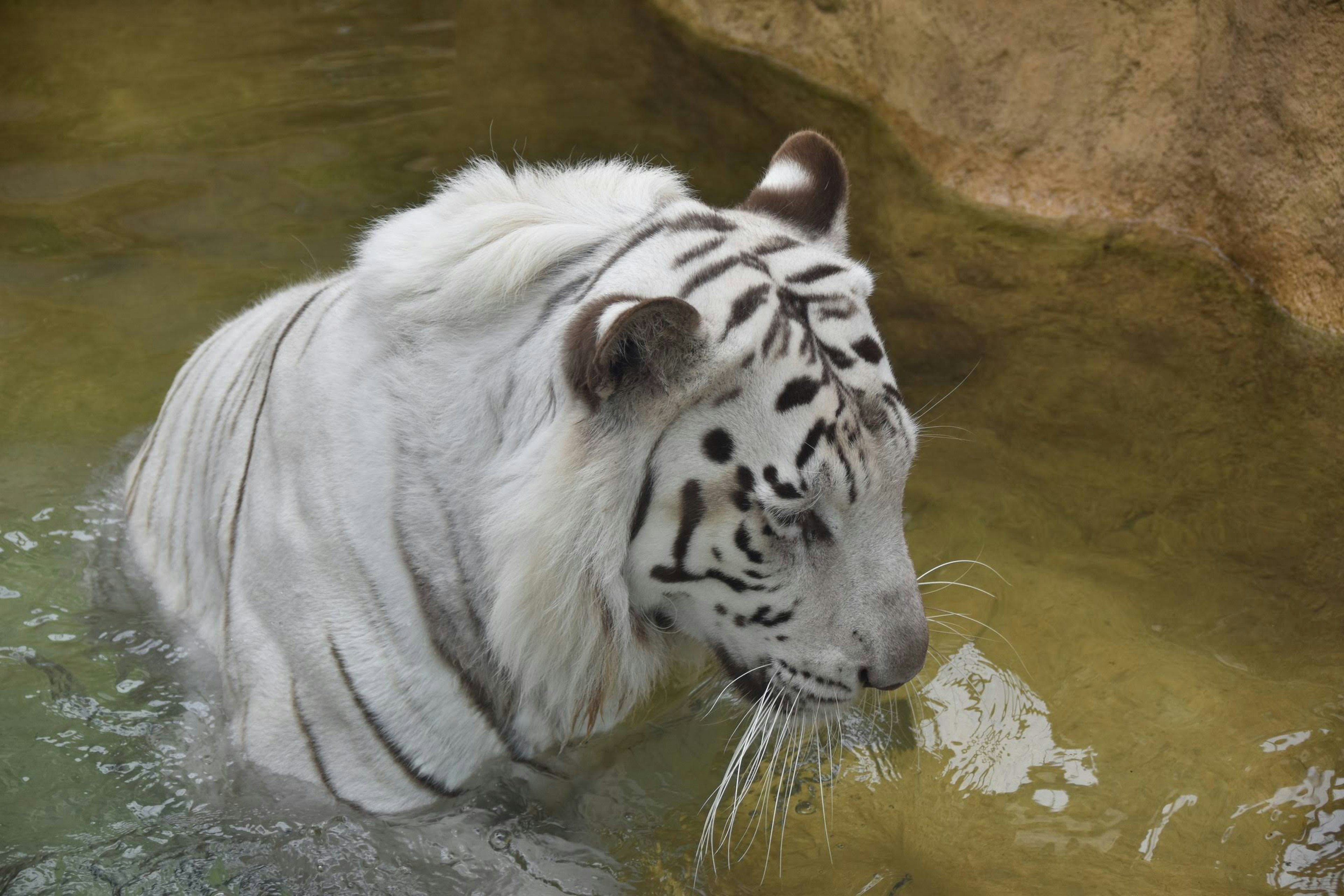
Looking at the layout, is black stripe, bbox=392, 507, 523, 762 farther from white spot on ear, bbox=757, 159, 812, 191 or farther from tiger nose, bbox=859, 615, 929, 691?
white spot on ear, bbox=757, 159, 812, 191

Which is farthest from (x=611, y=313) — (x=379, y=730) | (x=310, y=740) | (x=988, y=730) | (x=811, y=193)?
(x=988, y=730)

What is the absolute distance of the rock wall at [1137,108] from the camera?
340 cm

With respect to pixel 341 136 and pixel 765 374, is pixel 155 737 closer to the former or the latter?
pixel 765 374

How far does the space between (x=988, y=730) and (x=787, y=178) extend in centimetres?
129

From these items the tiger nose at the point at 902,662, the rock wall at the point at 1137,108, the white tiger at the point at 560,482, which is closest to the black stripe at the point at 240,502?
the white tiger at the point at 560,482

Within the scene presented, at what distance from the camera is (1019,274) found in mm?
3850

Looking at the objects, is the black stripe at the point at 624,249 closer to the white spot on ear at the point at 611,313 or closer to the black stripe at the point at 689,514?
the white spot on ear at the point at 611,313

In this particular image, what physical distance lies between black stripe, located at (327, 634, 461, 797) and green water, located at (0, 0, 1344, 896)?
0.45 feet

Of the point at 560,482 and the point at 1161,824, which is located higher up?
the point at 560,482

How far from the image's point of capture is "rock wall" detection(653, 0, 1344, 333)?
340cm

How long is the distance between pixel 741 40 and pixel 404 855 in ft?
11.6

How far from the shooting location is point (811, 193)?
223 centimetres

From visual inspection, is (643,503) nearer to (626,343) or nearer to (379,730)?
(626,343)

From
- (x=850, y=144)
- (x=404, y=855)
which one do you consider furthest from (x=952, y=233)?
(x=404, y=855)
